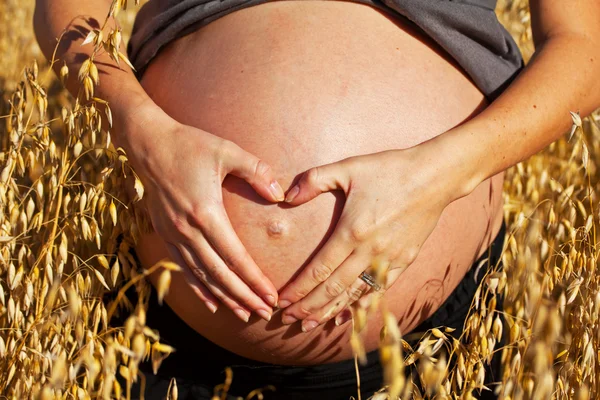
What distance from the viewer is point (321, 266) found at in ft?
3.51

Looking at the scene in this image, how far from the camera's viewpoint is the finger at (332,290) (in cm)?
107

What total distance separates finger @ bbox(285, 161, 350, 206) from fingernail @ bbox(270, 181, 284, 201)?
28mm

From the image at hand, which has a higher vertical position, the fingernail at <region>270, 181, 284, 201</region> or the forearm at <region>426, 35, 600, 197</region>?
the forearm at <region>426, 35, 600, 197</region>

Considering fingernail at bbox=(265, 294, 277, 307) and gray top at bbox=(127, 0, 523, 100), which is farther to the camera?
gray top at bbox=(127, 0, 523, 100)

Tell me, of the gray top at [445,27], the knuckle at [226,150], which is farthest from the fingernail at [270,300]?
the gray top at [445,27]

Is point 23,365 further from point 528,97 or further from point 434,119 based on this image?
point 528,97

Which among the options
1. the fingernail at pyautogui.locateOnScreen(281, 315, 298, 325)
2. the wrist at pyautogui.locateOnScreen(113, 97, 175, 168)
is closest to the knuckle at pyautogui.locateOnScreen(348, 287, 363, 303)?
the fingernail at pyautogui.locateOnScreen(281, 315, 298, 325)

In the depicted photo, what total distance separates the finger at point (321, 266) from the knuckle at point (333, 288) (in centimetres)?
1

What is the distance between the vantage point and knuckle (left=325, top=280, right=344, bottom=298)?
108cm

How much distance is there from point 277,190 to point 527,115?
1.53 feet

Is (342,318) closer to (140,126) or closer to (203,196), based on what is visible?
(203,196)

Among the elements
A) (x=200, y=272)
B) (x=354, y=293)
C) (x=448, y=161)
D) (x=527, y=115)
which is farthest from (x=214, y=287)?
(x=527, y=115)

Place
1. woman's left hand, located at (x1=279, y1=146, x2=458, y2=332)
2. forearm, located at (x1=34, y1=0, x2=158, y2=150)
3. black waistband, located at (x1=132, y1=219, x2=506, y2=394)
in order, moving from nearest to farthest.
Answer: woman's left hand, located at (x1=279, y1=146, x2=458, y2=332) → forearm, located at (x1=34, y1=0, x2=158, y2=150) → black waistband, located at (x1=132, y1=219, x2=506, y2=394)

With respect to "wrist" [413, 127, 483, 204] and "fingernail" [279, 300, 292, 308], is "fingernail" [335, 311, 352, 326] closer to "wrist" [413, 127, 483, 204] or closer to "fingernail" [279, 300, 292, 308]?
"fingernail" [279, 300, 292, 308]
